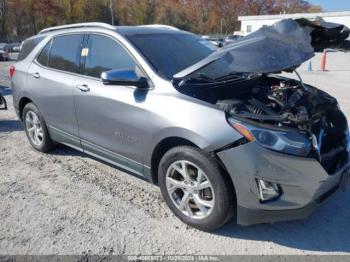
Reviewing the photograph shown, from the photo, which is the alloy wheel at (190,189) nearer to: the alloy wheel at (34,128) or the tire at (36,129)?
the tire at (36,129)

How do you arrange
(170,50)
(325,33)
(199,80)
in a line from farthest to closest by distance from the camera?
(170,50)
(325,33)
(199,80)

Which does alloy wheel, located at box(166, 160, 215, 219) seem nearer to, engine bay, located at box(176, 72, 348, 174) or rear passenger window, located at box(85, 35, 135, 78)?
engine bay, located at box(176, 72, 348, 174)

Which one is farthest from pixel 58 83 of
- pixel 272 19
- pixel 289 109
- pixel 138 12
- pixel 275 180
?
pixel 138 12

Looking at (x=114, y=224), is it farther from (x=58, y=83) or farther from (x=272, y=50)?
(x=272, y=50)

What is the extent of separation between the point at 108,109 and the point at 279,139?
1826 millimetres

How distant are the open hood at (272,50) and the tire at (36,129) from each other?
2621mm

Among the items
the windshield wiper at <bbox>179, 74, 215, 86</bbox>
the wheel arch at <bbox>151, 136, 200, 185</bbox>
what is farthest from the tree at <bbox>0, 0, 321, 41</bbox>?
the windshield wiper at <bbox>179, 74, 215, 86</bbox>

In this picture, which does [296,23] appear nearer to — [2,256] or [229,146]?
[229,146]

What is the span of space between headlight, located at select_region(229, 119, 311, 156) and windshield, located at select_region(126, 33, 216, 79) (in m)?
1.05

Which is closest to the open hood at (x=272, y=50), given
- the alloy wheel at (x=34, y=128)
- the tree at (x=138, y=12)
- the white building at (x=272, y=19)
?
the alloy wheel at (x=34, y=128)

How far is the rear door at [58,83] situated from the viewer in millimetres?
4211

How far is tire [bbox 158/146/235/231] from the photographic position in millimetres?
2887

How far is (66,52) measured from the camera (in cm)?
439

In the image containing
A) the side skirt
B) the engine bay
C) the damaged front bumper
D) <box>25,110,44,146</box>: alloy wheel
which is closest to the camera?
the damaged front bumper
